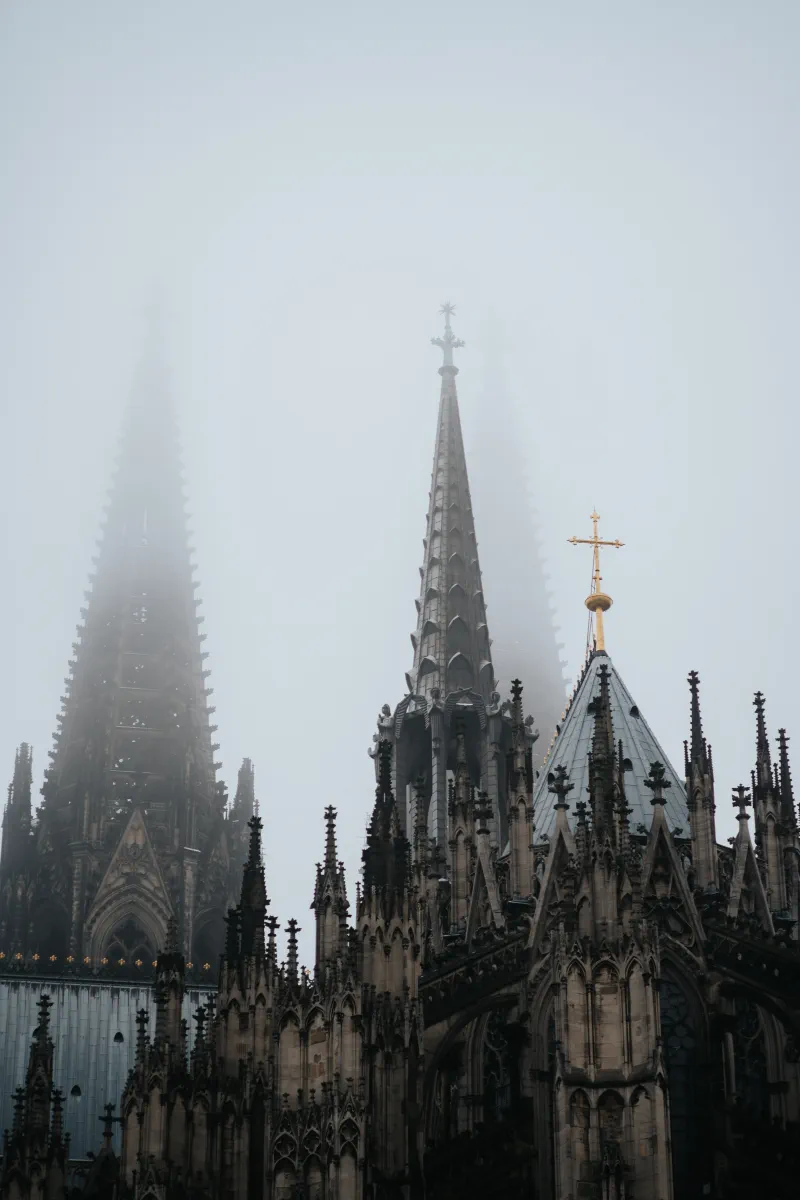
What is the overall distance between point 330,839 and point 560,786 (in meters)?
4.76

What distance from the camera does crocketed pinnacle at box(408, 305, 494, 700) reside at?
69438mm

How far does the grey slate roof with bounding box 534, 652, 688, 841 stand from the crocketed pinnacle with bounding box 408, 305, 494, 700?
15.1 m

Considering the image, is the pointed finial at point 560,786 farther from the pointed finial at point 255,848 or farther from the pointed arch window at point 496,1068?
the pointed finial at point 255,848

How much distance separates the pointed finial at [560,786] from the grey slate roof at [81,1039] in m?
16.9

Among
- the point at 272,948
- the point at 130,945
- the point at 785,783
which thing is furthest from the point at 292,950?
the point at 130,945

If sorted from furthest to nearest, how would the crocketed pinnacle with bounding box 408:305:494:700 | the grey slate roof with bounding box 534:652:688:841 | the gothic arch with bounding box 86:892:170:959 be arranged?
1. the gothic arch with bounding box 86:892:170:959
2. the crocketed pinnacle with bounding box 408:305:494:700
3. the grey slate roof with bounding box 534:652:688:841

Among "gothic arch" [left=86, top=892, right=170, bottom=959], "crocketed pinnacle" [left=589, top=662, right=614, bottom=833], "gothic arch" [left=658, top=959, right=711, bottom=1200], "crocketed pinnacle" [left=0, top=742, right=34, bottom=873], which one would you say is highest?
"crocketed pinnacle" [left=0, top=742, right=34, bottom=873]

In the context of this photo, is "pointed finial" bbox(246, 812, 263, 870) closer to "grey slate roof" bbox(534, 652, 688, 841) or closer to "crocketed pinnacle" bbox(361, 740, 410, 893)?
"crocketed pinnacle" bbox(361, 740, 410, 893)

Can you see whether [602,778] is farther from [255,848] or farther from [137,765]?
[137,765]

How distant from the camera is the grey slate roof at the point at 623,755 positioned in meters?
49.2

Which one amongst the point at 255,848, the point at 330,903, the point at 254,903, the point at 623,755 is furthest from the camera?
the point at 623,755

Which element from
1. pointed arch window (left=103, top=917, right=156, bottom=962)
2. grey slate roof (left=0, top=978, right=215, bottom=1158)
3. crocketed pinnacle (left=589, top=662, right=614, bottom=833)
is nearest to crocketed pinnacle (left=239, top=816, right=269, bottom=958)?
crocketed pinnacle (left=589, top=662, right=614, bottom=833)

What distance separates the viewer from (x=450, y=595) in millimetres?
72000

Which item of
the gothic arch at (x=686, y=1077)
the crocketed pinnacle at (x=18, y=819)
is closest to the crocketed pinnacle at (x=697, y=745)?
the gothic arch at (x=686, y=1077)
